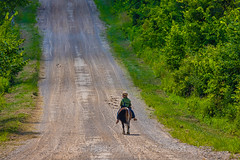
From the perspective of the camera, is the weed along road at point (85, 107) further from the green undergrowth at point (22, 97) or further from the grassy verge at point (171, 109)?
the green undergrowth at point (22, 97)

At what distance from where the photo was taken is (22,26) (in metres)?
54.0

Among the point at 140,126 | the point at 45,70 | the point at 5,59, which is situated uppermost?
the point at 5,59

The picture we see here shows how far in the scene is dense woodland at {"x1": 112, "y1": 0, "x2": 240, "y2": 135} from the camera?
23828 millimetres

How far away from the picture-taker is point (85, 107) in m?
25.4

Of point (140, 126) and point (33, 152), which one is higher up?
point (33, 152)

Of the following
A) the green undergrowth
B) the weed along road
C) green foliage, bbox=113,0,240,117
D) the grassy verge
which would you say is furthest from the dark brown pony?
green foliage, bbox=113,0,240,117

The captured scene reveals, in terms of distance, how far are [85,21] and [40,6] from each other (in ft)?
34.6

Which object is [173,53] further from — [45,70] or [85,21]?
[85,21]

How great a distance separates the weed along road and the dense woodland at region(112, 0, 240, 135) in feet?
11.5

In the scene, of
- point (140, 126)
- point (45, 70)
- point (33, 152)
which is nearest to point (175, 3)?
point (45, 70)

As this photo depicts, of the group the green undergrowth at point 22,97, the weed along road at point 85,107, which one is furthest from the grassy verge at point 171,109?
the green undergrowth at point 22,97

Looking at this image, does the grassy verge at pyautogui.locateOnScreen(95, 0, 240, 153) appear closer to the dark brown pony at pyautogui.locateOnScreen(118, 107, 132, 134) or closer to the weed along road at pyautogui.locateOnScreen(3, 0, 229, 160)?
the weed along road at pyautogui.locateOnScreen(3, 0, 229, 160)

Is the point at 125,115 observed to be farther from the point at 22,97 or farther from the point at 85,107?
the point at 22,97

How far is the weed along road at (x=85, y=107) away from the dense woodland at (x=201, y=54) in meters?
3.51
